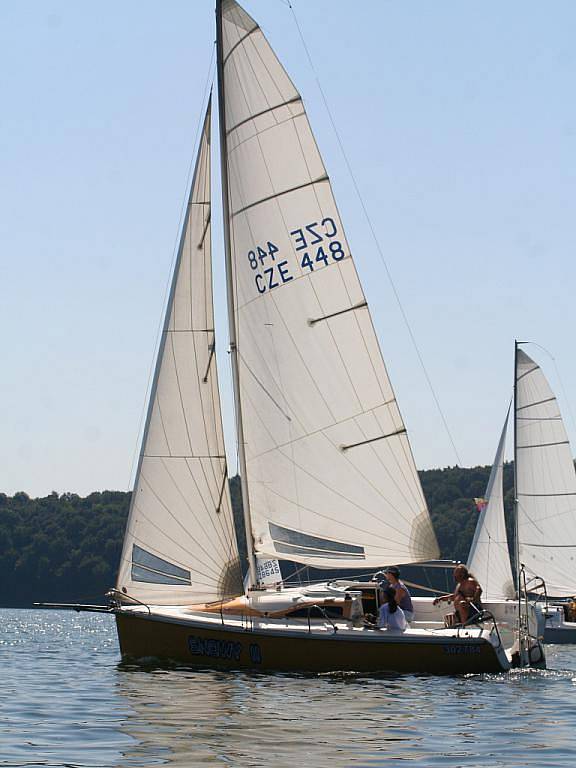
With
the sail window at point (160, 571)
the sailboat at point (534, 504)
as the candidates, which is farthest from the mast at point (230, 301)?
the sailboat at point (534, 504)

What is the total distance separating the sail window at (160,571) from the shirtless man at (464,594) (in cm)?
465

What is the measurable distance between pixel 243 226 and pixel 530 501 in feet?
86.7

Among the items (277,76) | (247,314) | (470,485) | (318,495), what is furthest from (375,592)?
(470,485)

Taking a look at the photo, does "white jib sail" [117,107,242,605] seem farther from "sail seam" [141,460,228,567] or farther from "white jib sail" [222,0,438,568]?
"white jib sail" [222,0,438,568]

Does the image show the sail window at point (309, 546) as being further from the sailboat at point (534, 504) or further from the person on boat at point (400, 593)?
the sailboat at point (534, 504)

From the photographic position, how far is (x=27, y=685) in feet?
71.5

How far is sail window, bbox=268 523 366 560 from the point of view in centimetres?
2319

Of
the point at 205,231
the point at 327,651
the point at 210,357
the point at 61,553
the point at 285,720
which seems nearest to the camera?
the point at 285,720

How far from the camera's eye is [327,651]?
2064 centimetres

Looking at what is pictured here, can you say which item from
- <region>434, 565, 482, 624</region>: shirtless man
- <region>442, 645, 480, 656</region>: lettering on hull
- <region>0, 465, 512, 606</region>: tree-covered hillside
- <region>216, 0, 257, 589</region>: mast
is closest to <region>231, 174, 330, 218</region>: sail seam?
<region>216, 0, 257, 589</region>: mast

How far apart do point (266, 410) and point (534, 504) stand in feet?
84.9

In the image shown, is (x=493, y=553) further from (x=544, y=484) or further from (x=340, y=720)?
(x=340, y=720)

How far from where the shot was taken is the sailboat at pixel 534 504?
152 ft

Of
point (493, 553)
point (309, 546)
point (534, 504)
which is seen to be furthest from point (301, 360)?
point (534, 504)
